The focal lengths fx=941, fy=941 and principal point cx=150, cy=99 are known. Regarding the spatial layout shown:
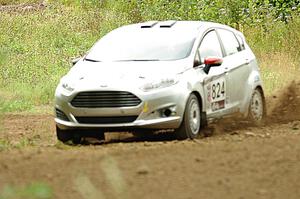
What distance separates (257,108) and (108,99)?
11.3 ft

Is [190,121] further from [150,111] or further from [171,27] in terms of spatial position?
[171,27]

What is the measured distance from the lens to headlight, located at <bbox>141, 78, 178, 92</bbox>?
1219cm

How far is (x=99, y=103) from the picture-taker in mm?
12219

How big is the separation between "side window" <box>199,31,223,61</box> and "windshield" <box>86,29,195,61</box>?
0.23 m

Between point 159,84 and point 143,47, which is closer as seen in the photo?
Result: point 159,84

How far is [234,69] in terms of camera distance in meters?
14.1

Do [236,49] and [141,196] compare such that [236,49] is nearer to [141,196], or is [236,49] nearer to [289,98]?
[289,98]

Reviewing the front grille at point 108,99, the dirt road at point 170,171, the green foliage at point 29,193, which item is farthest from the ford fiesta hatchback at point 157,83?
the green foliage at point 29,193

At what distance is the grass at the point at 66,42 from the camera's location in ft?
65.9

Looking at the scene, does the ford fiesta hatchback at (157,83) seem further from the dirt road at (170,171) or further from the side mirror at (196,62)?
the dirt road at (170,171)

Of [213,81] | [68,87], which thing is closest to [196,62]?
[213,81]

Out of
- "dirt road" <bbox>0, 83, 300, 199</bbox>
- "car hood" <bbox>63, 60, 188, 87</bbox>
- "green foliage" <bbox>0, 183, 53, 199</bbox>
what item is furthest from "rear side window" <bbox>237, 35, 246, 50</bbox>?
"green foliage" <bbox>0, 183, 53, 199</bbox>

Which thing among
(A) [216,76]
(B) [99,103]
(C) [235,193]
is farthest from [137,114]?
(C) [235,193]

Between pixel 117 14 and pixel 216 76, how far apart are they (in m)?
17.8
